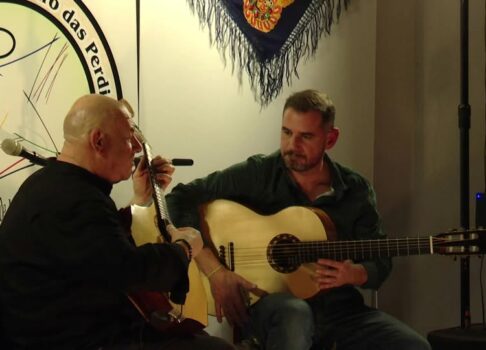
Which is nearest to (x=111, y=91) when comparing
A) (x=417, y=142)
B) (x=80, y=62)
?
(x=80, y=62)

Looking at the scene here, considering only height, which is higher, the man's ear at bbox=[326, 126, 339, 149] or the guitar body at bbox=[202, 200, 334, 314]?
the man's ear at bbox=[326, 126, 339, 149]

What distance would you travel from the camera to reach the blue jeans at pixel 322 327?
1.92 m

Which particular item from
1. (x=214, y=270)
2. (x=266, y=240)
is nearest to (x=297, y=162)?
(x=266, y=240)

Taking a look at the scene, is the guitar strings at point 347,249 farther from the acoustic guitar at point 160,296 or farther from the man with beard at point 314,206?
the acoustic guitar at point 160,296

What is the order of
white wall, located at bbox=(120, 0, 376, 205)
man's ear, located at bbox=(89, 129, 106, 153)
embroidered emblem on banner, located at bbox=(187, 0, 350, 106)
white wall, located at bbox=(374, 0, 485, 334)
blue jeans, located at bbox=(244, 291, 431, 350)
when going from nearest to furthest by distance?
man's ear, located at bbox=(89, 129, 106, 153) < blue jeans, located at bbox=(244, 291, 431, 350) < white wall, located at bbox=(120, 0, 376, 205) < embroidered emblem on banner, located at bbox=(187, 0, 350, 106) < white wall, located at bbox=(374, 0, 485, 334)

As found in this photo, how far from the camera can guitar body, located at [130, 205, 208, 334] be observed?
1624mm

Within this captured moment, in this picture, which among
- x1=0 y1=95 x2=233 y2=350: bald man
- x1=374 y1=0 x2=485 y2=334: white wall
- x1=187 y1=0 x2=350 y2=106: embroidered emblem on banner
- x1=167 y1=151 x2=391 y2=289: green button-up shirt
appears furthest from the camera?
x1=374 y1=0 x2=485 y2=334: white wall

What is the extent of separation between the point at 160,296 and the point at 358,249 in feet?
2.39

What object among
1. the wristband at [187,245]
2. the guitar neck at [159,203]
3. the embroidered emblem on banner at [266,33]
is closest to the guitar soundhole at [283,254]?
the guitar neck at [159,203]

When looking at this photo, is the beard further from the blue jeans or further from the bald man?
the bald man

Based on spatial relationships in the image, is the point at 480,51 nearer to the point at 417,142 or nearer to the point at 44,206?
the point at 417,142

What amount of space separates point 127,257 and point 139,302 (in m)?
0.22

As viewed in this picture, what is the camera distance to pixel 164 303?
166cm

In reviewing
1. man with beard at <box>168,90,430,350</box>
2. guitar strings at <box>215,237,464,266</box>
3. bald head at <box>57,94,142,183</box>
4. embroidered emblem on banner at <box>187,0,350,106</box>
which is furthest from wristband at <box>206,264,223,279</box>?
embroidered emblem on banner at <box>187,0,350,106</box>
